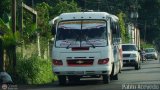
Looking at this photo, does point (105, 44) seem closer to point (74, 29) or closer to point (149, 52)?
point (74, 29)

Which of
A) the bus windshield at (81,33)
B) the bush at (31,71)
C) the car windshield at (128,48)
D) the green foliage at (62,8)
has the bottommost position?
the bush at (31,71)

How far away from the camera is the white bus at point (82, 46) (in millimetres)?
23969

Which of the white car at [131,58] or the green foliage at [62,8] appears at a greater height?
the green foliage at [62,8]

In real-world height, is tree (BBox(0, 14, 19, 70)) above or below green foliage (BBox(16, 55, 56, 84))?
above

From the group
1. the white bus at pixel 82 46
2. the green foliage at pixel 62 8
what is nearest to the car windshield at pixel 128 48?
the green foliage at pixel 62 8

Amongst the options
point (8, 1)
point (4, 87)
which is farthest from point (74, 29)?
point (8, 1)

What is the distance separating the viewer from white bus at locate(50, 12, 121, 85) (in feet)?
78.6

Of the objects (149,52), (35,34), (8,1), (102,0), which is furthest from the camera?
(102,0)

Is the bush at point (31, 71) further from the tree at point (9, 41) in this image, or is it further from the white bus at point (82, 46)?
the white bus at point (82, 46)

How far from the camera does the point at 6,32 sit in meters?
27.0

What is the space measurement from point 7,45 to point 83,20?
13.1 ft

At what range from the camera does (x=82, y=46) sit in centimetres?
2411

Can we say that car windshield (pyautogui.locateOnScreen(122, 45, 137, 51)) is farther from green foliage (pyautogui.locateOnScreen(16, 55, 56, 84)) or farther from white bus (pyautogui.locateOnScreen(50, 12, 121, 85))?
white bus (pyautogui.locateOnScreen(50, 12, 121, 85))

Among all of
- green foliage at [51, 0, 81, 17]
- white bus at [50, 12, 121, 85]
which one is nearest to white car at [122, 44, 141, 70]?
green foliage at [51, 0, 81, 17]
